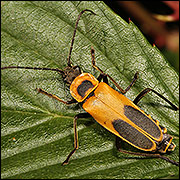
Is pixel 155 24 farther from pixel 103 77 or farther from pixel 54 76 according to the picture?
pixel 54 76

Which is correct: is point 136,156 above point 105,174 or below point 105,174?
above

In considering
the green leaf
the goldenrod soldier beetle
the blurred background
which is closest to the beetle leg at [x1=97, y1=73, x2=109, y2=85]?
the goldenrod soldier beetle

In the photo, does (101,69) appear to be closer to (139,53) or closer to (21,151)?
(139,53)

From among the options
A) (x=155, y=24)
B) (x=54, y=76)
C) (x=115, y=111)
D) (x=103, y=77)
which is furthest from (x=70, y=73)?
(x=155, y=24)

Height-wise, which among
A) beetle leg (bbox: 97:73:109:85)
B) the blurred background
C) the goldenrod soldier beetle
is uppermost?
the blurred background

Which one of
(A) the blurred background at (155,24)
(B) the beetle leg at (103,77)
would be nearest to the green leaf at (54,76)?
(B) the beetle leg at (103,77)

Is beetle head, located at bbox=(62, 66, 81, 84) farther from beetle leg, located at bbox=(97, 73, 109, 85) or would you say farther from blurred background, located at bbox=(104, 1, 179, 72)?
blurred background, located at bbox=(104, 1, 179, 72)

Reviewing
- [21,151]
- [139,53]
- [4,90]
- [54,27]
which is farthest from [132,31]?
[21,151]
